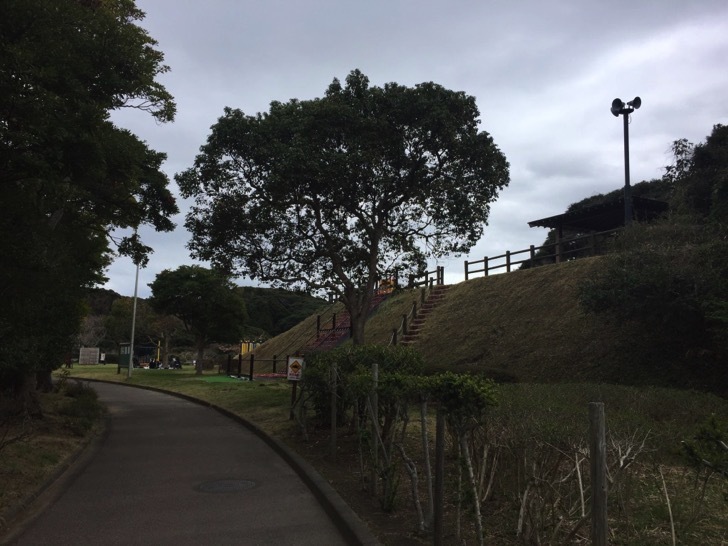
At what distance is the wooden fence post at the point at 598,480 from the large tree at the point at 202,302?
113 feet

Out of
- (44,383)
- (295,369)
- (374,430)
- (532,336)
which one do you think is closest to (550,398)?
(374,430)

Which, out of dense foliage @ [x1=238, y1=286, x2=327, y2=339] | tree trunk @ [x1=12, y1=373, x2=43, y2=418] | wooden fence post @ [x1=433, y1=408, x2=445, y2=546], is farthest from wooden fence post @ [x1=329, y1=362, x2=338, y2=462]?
dense foliage @ [x1=238, y1=286, x2=327, y2=339]

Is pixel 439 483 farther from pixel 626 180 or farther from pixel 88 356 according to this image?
pixel 88 356

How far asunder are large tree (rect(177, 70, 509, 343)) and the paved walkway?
640 centimetres

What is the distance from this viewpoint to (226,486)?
6.94 metres

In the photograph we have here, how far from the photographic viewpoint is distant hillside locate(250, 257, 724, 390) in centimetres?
1320

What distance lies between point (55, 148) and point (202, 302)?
31.0 metres

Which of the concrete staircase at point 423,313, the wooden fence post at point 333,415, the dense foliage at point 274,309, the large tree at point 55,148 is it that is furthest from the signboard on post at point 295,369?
the dense foliage at point 274,309

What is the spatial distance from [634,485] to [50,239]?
7577 mm

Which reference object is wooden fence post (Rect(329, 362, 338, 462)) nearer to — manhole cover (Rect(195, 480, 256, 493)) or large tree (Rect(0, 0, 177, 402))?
manhole cover (Rect(195, 480, 256, 493))

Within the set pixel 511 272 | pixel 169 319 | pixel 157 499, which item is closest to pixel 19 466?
pixel 157 499

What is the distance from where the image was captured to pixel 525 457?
4.24 m

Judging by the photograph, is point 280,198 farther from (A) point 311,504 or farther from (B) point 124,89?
(A) point 311,504

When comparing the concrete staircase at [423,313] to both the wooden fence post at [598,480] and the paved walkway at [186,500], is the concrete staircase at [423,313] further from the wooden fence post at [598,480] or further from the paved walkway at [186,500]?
the wooden fence post at [598,480]
